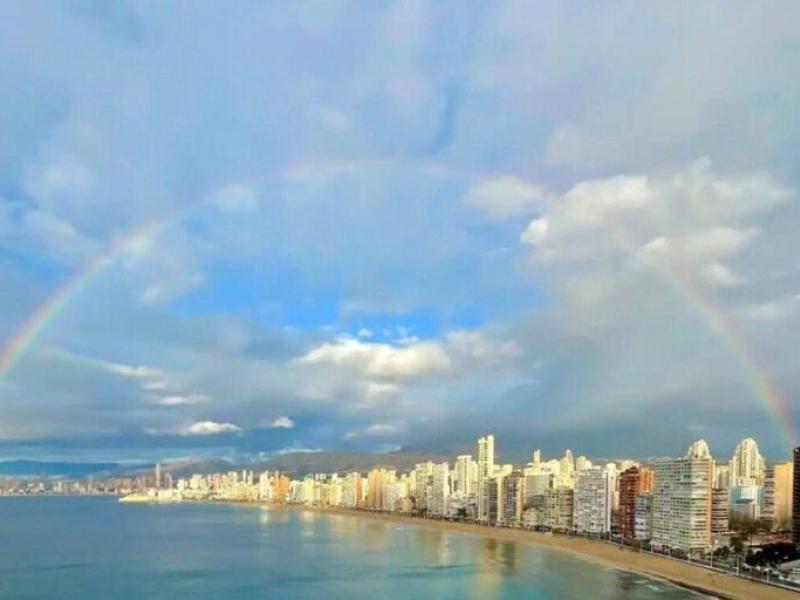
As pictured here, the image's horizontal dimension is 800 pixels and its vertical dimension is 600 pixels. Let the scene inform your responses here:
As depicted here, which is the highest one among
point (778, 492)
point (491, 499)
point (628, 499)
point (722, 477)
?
point (778, 492)

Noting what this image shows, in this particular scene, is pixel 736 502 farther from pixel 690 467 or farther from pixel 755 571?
pixel 755 571

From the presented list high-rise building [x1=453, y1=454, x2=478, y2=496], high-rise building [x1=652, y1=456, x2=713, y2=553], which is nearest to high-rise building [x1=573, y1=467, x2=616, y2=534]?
high-rise building [x1=652, y1=456, x2=713, y2=553]

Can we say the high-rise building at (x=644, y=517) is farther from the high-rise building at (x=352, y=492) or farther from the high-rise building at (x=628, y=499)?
the high-rise building at (x=352, y=492)

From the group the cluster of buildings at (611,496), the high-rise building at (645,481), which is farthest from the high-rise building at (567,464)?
the high-rise building at (645,481)

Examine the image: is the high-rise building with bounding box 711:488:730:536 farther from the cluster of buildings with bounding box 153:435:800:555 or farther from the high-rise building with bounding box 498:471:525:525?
the high-rise building with bounding box 498:471:525:525

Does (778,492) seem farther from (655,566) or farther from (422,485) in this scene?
(422,485)

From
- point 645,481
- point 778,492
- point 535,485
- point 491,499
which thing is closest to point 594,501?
point 645,481
